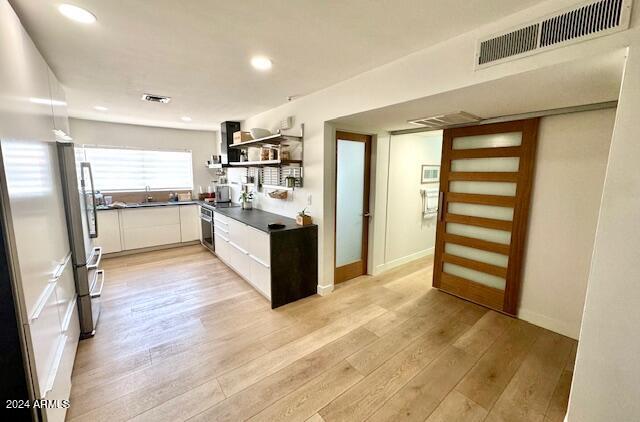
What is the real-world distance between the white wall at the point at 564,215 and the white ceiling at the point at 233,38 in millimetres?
1457

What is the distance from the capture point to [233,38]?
1896mm

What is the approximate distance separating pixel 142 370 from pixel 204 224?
11.4ft

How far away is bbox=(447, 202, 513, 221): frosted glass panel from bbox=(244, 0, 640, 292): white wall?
155cm

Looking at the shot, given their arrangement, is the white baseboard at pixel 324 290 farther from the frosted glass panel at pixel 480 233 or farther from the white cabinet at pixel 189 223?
the white cabinet at pixel 189 223

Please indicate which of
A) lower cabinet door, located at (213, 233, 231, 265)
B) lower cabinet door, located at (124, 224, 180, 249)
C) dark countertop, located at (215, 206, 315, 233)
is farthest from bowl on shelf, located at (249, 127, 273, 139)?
lower cabinet door, located at (124, 224, 180, 249)

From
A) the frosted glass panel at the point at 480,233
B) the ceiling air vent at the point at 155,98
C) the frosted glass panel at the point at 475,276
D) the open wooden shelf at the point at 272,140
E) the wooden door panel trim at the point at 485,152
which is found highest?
the ceiling air vent at the point at 155,98

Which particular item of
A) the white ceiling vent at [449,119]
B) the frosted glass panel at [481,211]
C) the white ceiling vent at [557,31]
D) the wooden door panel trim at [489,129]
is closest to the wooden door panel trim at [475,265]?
the frosted glass panel at [481,211]

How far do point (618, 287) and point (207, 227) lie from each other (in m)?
5.31

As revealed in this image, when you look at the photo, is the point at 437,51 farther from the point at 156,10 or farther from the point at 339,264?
the point at 339,264

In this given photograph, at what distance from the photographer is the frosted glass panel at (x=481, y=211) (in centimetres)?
283

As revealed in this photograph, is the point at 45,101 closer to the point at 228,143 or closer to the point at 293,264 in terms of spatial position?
the point at 293,264

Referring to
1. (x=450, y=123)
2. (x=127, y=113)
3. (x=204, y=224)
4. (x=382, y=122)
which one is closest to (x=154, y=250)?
(x=204, y=224)

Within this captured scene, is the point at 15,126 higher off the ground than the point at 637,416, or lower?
higher

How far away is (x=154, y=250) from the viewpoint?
17.1 ft
